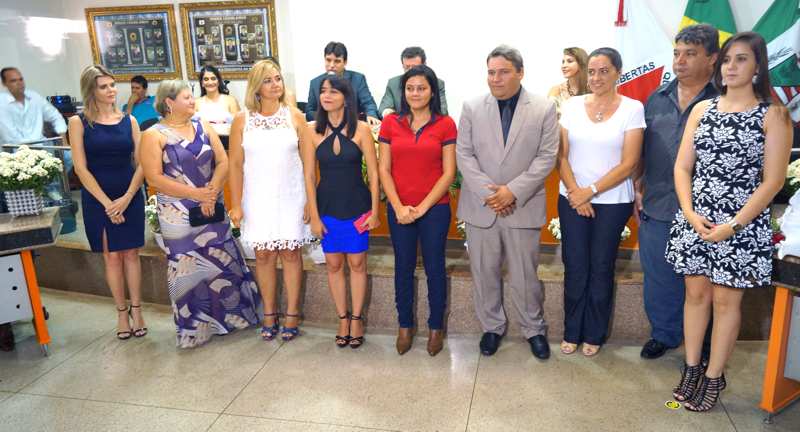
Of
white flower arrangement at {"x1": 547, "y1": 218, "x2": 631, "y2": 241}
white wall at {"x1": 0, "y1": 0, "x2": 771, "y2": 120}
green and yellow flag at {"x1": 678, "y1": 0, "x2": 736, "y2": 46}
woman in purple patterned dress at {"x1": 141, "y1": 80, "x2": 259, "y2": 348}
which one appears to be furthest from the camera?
white wall at {"x1": 0, "y1": 0, "x2": 771, "y2": 120}

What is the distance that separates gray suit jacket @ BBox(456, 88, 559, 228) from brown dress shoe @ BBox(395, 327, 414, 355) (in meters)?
0.76

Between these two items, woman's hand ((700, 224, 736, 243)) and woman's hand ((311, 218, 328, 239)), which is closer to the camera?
woman's hand ((700, 224, 736, 243))

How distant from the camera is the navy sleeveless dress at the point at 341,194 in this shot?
317 cm

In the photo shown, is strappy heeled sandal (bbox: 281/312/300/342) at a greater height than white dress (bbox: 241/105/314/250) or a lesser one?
lesser

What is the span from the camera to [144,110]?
654 cm

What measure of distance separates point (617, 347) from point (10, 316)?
344cm

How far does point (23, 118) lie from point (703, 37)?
635 centimetres

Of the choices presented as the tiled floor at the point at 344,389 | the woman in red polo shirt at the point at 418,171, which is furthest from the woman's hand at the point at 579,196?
the tiled floor at the point at 344,389

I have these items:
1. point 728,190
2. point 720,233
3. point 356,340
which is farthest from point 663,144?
point 356,340

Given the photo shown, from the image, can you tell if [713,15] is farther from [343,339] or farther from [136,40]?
[136,40]

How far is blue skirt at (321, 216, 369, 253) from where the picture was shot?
325 centimetres

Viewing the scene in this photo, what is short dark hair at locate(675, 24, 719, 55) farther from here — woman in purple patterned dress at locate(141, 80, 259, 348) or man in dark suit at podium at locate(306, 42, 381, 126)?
woman in purple patterned dress at locate(141, 80, 259, 348)

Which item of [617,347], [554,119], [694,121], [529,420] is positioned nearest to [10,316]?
[529,420]

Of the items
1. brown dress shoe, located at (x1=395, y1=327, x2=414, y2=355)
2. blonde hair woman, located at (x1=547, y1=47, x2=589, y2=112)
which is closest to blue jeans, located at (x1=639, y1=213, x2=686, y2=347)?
brown dress shoe, located at (x1=395, y1=327, x2=414, y2=355)
